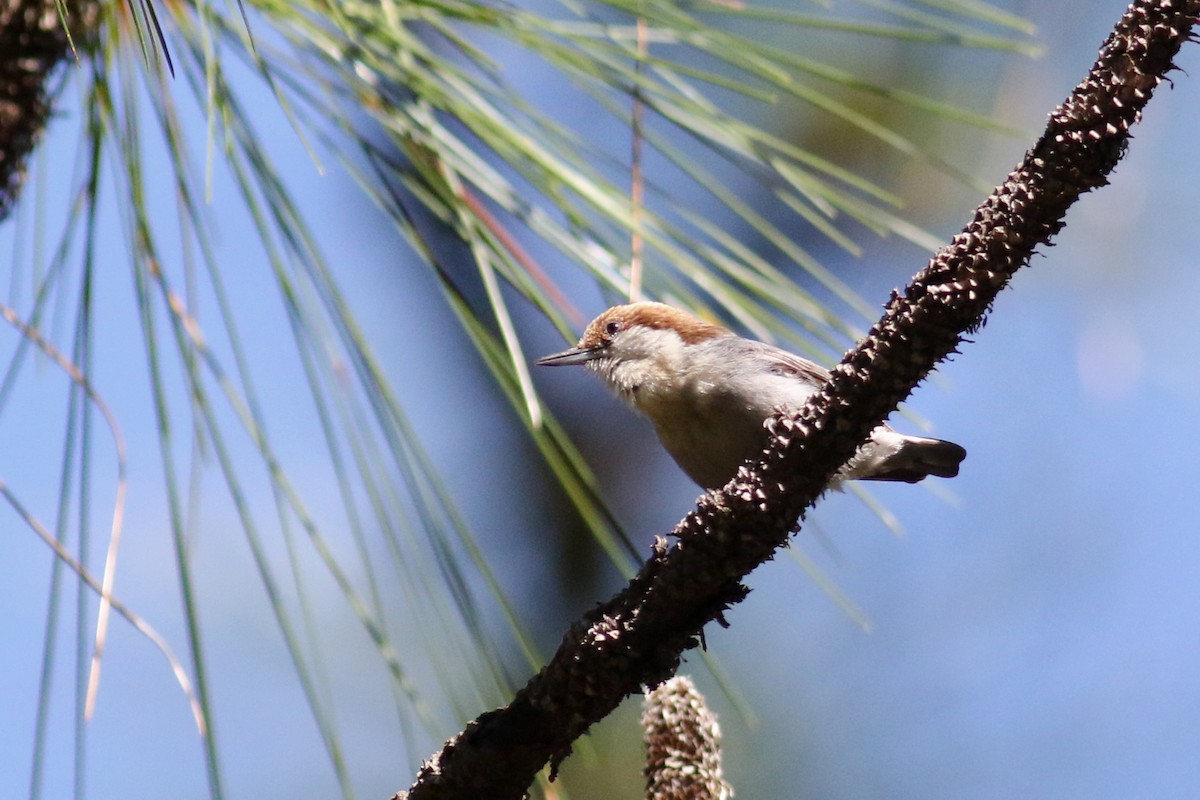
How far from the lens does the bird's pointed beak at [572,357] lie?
2.74m

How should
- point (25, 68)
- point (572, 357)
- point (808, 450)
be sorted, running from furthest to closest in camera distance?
point (572, 357) < point (25, 68) < point (808, 450)

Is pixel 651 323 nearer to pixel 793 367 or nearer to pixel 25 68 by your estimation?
pixel 793 367

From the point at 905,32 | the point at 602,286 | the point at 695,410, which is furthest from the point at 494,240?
the point at 695,410

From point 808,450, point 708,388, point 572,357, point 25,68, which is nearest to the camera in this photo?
point 808,450

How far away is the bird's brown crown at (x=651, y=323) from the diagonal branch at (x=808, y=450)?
1417mm

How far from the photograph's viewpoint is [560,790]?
1696 mm

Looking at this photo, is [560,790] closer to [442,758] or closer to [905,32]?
[442,758]

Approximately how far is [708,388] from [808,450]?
1.17 meters

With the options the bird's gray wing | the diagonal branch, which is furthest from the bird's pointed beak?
the diagonal branch

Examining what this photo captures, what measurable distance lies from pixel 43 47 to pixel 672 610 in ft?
3.66

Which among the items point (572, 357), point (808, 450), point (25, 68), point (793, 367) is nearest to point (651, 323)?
point (572, 357)

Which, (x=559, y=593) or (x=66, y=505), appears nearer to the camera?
(x=66, y=505)

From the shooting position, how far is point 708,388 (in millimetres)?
2480

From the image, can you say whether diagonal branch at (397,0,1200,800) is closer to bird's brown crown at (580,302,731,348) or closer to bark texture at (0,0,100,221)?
bark texture at (0,0,100,221)
